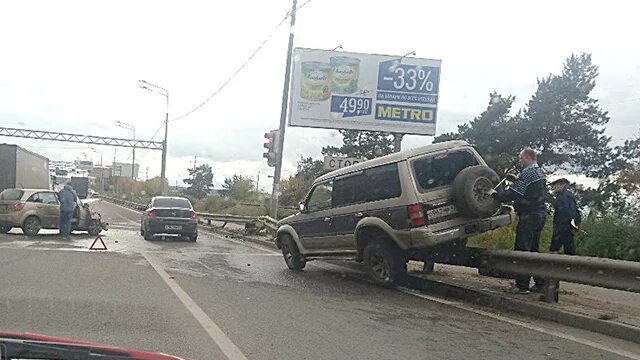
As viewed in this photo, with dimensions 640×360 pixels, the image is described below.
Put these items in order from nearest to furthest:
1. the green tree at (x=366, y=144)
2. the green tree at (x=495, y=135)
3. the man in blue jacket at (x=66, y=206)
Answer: the man in blue jacket at (x=66, y=206), the green tree at (x=495, y=135), the green tree at (x=366, y=144)

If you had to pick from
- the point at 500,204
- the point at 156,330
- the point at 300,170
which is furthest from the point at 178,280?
the point at 300,170

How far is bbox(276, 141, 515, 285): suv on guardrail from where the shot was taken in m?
9.01

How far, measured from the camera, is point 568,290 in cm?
956

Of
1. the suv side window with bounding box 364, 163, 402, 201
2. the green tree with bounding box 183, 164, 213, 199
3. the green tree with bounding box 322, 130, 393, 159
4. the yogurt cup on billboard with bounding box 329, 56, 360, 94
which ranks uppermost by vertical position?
the yogurt cup on billboard with bounding box 329, 56, 360, 94

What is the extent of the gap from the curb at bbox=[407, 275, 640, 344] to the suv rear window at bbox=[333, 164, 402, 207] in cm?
158

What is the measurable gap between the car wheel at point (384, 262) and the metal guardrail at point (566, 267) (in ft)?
3.71

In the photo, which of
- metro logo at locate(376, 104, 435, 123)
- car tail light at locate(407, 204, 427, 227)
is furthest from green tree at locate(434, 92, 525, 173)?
car tail light at locate(407, 204, 427, 227)

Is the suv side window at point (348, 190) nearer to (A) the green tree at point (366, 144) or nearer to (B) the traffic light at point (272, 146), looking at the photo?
(B) the traffic light at point (272, 146)

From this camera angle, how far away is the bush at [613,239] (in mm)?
12352

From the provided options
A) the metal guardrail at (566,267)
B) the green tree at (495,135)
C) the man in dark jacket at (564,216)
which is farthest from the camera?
the green tree at (495,135)

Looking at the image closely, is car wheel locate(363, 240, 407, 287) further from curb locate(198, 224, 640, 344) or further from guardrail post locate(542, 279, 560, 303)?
guardrail post locate(542, 279, 560, 303)

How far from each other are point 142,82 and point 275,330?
39.8 meters

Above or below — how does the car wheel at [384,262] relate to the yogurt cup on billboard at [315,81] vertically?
below

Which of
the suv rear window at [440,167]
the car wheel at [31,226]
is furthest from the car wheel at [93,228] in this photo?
the suv rear window at [440,167]
